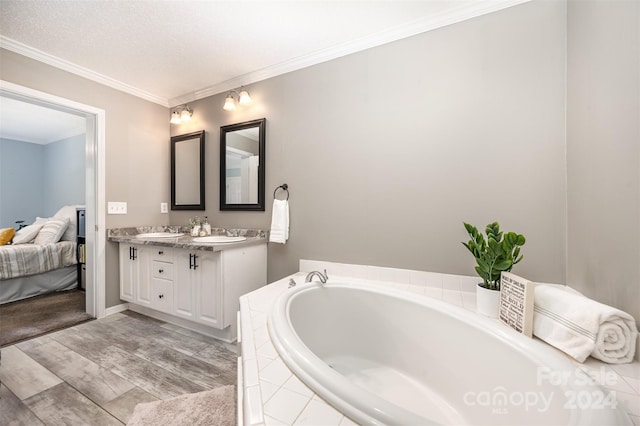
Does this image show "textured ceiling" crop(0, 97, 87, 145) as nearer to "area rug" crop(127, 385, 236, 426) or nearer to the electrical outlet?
the electrical outlet

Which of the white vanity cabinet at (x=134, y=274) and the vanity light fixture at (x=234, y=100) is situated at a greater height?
the vanity light fixture at (x=234, y=100)

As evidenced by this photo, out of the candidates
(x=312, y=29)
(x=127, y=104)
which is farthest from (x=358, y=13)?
(x=127, y=104)

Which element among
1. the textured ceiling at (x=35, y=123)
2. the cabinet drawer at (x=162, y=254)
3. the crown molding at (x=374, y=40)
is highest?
the textured ceiling at (x=35, y=123)

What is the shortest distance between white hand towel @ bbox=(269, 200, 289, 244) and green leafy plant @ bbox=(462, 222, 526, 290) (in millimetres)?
1391

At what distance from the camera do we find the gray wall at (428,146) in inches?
55.4

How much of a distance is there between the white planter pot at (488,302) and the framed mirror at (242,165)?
1781mm

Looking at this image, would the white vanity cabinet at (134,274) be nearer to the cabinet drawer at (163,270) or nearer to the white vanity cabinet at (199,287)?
the cabinet drawer at (163,270)

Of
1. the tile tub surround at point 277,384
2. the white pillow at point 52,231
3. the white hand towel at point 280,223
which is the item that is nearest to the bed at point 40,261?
the white pillow at point 52,231

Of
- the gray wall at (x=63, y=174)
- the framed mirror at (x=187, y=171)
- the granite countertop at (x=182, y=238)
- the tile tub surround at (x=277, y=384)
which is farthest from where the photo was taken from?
the gray wall at (x=63, y=174)

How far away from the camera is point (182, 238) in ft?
7.57

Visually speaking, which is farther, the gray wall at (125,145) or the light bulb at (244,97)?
the light bulb at (244,97)

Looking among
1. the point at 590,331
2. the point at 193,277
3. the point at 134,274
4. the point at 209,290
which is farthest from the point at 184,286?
the point at 590,331

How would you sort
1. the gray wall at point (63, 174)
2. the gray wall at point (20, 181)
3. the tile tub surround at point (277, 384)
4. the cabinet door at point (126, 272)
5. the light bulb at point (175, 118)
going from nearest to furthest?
the tile tub surround at point (277, 384), the cabinet door at point (126, 272), the light bulb at point (175, 118), the gray wall at point (63, 174), the gray wall at point (20, 181)

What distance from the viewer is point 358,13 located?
162 centimetres
